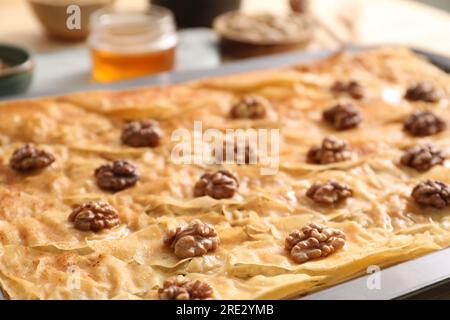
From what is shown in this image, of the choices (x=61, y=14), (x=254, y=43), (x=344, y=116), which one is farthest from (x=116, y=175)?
(x=61, y=14)

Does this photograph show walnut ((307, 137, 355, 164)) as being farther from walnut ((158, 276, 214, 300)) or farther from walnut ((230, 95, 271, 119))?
walnut ((158, 276, 214, 300))

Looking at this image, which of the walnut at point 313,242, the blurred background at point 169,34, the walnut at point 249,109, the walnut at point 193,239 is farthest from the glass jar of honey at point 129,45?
the walnut at point 313,242

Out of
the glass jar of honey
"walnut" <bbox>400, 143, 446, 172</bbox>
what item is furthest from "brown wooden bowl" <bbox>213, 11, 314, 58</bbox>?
"walnut" <bbox>400, 143, 446, 172</bbox>

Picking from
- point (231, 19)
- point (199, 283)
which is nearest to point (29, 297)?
point (199, 283)

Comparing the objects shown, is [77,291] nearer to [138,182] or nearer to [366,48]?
[138,182]

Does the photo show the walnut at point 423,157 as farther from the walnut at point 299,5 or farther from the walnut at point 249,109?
the walnut at point 299,5

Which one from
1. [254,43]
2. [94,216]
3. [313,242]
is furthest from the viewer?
[254,43]

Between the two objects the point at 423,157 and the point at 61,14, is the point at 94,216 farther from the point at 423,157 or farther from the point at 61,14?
the point at 61,14
